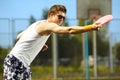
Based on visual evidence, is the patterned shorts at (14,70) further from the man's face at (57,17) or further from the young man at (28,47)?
the man's face at (57,17)

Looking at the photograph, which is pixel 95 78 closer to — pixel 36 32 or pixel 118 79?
pixel 118 79

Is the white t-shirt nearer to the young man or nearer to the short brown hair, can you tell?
the young man

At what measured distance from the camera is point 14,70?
4.62 metres

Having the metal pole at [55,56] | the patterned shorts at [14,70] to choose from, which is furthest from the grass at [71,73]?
the patterned shorts at [14,70]

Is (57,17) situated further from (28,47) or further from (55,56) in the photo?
(55,56)

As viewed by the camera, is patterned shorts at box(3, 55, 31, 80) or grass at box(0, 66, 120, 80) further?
grass at box(0, 66, 120, 80)

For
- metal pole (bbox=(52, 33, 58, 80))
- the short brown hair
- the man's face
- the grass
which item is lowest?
the grass

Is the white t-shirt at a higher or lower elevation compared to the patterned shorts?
higher

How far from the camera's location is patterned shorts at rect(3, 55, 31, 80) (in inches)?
181

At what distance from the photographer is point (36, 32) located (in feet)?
14.9

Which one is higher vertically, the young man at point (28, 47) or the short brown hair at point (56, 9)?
the short brown hair at point (56, 9)

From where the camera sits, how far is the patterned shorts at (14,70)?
15.1 ft

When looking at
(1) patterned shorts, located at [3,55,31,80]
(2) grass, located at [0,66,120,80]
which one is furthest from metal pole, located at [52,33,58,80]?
(1) patterned shorts, located at [3,55,31,80]

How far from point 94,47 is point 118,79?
2.15 metres
